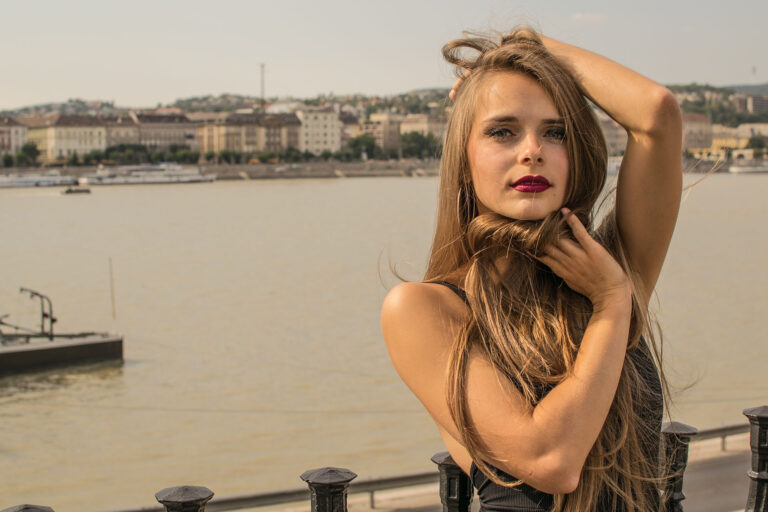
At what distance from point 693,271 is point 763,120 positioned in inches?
4875

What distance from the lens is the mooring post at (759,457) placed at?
83.4 inches

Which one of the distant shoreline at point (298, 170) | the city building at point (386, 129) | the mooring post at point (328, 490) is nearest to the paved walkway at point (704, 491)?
the mooring post at point (328, 490)

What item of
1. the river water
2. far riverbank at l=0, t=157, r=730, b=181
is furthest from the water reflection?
far riverbank at l=0, t=157, r=730, b=181

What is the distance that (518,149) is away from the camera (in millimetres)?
1070

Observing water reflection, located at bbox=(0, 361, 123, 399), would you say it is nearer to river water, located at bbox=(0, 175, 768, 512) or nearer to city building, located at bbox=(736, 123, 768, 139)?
river water, located at bbox=(0, 175, 768, 512)

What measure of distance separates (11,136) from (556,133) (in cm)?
12060

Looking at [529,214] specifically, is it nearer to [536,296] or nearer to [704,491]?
[536,296]

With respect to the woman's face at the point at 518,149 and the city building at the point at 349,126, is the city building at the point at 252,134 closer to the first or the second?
the city building at the point at 349,126

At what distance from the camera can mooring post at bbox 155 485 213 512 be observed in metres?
1.54

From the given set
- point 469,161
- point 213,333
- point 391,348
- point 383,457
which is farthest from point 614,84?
point 213,333

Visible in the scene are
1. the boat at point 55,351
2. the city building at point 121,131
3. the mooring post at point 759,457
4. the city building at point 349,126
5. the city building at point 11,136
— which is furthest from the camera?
the city building at point 349,126

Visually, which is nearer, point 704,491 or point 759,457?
point 759,457

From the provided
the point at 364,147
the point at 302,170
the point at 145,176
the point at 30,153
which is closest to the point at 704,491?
the point at 145,176

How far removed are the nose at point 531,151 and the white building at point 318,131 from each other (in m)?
112
